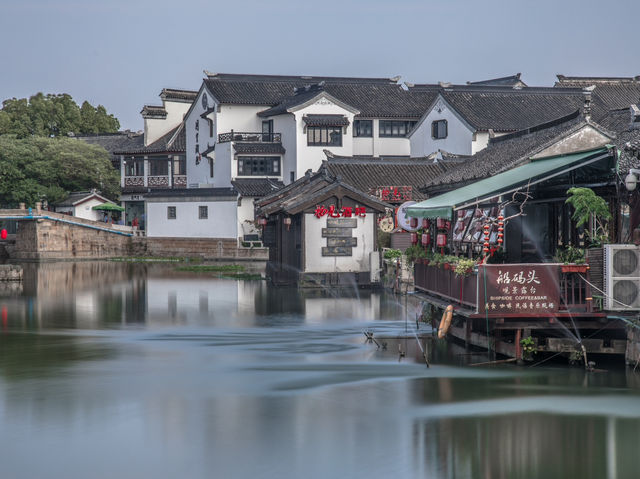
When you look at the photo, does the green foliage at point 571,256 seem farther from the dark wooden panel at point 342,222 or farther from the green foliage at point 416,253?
the dark wooden panel at point 342,222

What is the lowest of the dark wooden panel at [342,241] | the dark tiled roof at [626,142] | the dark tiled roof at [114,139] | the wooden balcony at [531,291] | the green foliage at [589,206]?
the wooden balcony at [531,291]

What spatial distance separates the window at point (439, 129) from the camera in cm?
6975

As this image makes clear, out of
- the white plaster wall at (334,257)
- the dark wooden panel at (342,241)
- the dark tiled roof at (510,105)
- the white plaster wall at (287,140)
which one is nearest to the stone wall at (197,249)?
the white plaster wall at (287,140)

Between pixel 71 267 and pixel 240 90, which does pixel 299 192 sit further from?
pixel 240 90

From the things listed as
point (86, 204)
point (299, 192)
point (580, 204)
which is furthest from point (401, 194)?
point (86, 204)

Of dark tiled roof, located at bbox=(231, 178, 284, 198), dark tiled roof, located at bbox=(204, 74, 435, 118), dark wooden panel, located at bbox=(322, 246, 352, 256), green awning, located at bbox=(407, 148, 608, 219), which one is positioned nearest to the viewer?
green awning, located at bbox=(407, 148, 608, 219)

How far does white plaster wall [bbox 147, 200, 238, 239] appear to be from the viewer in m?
70.8

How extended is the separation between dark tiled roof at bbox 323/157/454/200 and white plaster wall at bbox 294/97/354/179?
22.4 metres

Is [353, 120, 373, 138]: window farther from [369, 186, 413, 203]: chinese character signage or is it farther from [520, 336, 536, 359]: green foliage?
[520, 336, 536, 359]: green foliage

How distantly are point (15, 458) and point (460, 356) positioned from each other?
12.2m

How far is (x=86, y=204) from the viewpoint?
82.8 metres

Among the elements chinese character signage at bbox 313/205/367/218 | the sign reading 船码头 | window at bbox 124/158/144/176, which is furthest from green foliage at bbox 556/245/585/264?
window at bbox 124/158/144/176

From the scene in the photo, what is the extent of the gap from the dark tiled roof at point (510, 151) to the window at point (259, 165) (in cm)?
4480

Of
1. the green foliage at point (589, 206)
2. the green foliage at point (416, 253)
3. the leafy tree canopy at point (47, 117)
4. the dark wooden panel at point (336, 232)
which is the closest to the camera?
the green foliage at point (589, 206)
